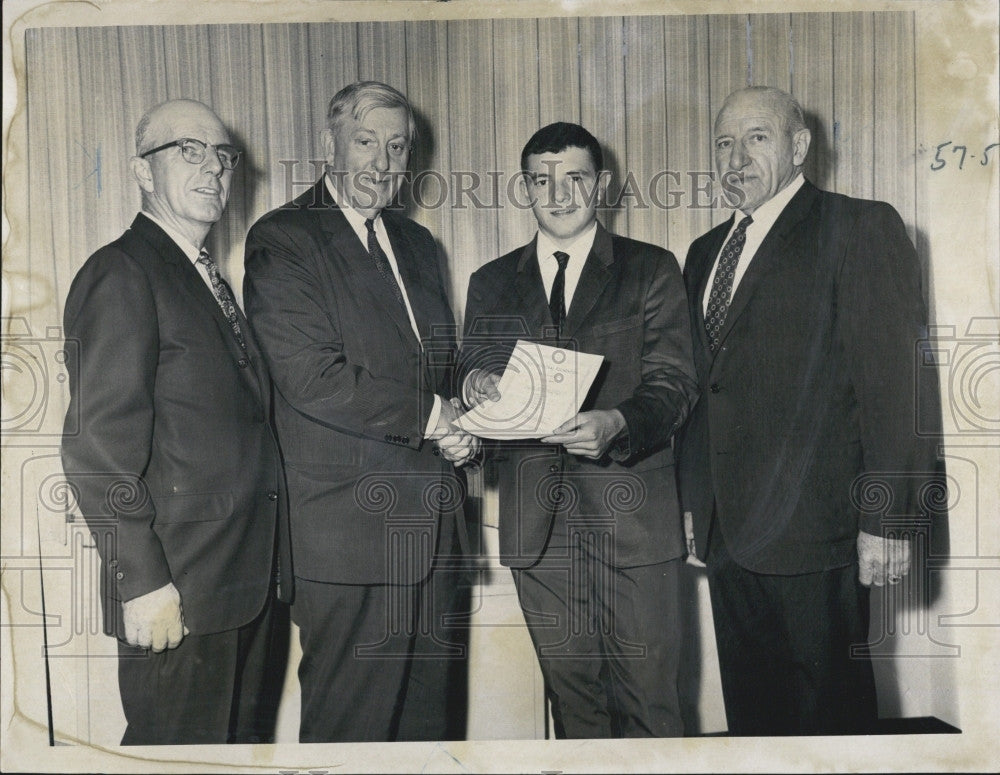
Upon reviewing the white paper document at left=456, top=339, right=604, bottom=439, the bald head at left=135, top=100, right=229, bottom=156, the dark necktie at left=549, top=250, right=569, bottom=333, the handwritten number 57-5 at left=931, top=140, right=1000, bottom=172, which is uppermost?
the bald head at left=135, top=100, right=229, bottom=156

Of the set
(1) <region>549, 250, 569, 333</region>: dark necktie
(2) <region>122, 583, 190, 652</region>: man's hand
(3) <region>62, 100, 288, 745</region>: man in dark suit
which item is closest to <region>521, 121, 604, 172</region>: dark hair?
(1) <region>549, 250, 569, 333</region>: dark necktie

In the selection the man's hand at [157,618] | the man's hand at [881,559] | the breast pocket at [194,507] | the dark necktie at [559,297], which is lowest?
the man's hand at [157,618]

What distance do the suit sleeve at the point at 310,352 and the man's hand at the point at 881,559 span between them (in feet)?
4.32

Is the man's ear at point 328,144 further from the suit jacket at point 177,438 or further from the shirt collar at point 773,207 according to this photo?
the shirt collar at point 773,207

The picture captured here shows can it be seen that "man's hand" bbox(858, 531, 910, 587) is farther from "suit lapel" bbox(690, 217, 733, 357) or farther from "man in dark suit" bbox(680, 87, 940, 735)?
"suit lapel" bbox(690, 217, 733, 357)

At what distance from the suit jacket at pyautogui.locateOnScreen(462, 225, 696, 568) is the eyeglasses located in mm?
807

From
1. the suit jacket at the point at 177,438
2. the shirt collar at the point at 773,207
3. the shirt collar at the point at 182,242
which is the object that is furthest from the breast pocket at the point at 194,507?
the shirt collar at the point at 773,207

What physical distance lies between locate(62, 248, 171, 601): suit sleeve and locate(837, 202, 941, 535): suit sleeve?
197 cm

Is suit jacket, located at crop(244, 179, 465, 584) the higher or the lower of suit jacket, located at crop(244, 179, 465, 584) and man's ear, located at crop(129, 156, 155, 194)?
the lower

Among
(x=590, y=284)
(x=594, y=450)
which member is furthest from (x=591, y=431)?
(x=590, y=284)

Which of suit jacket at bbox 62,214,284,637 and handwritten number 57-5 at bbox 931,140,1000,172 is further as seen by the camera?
handwritten number 57-5 at bbox 931,140,1000,172

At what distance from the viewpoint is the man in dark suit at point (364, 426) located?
2648mm

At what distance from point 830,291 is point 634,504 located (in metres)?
0.82

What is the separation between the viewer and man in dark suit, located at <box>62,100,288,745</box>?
2.61 meters
